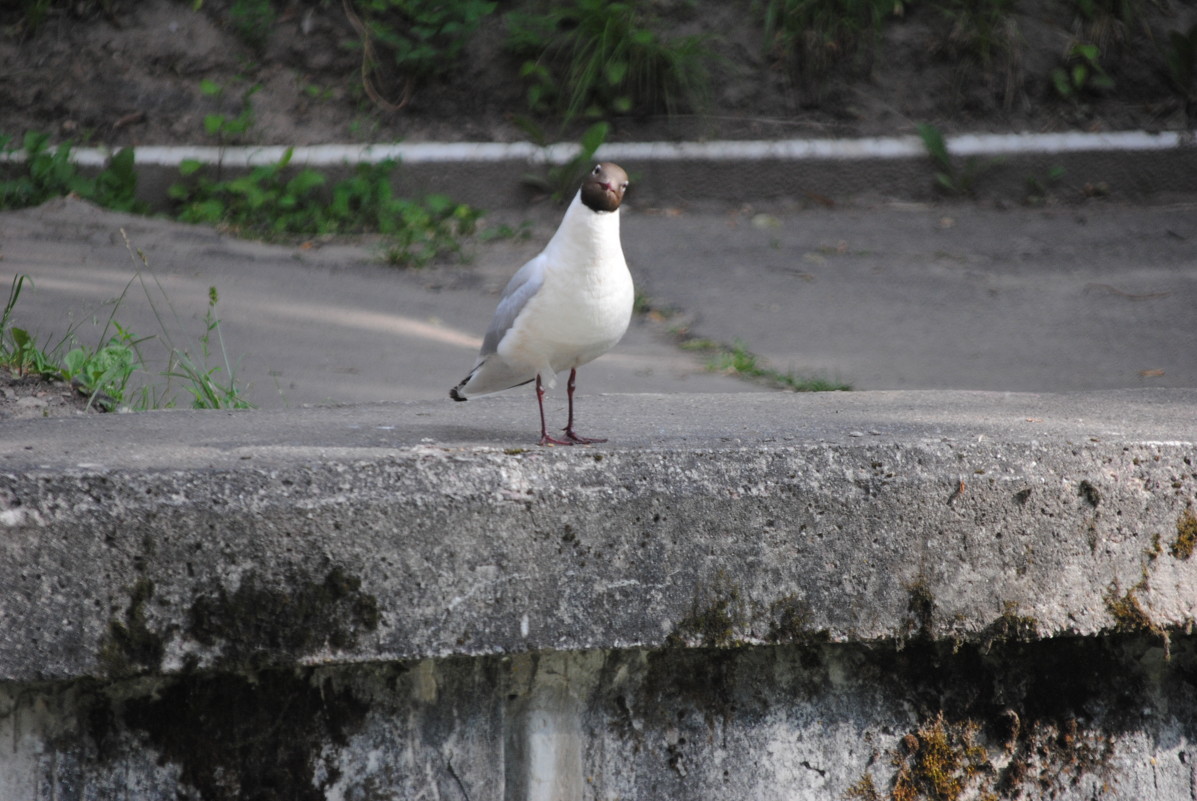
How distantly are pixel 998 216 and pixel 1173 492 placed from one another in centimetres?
544

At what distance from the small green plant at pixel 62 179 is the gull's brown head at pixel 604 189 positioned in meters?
5.25

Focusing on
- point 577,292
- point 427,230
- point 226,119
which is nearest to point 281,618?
point 577,292

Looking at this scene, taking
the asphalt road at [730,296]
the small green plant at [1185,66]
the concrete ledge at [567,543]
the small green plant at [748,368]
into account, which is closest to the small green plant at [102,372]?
the asphalt road at [730,296]

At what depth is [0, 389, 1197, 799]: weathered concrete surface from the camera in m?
1.47

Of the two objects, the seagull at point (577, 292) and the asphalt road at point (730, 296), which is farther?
the asphalt road at point (730, 296)

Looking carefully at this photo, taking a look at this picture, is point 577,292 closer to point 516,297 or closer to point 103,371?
point 516,297

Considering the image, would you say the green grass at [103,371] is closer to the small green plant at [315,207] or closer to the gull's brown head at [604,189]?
the gull's brown head at [604,189]

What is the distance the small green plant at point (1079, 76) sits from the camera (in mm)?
A: 7383

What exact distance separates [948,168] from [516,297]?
5.64m

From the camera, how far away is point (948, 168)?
6996mm

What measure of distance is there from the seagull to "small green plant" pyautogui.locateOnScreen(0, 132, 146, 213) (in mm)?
5134

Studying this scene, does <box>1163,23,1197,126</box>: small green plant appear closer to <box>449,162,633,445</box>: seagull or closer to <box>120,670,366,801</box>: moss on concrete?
<box>449,162,633,445</box>: seagull

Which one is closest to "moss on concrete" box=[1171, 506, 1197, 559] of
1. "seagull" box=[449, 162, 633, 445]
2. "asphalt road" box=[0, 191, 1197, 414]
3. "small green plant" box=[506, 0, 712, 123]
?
"seagull" box=[449, 162, 633, 445]

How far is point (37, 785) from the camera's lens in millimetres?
1521
